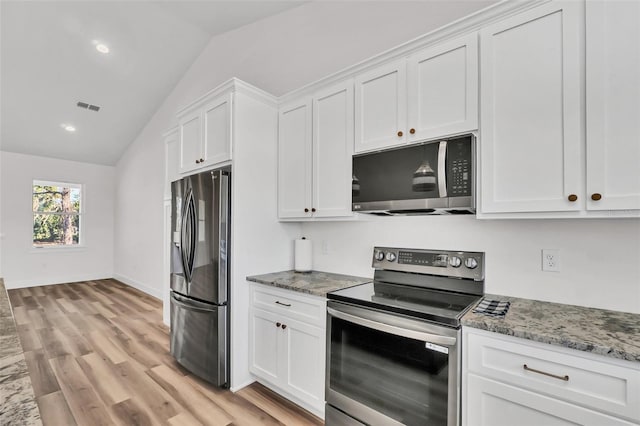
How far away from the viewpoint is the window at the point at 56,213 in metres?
6.22

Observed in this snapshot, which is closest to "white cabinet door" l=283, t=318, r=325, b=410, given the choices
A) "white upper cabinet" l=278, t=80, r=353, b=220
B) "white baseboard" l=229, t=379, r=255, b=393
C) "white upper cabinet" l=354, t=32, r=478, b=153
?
"white baseboard" l=229, t=379, r=255, b=393

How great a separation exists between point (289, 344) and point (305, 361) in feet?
0.57

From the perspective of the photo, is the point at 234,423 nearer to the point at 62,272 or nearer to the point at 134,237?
the point at 134,237

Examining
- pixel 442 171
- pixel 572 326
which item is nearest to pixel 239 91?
pixel 442 171

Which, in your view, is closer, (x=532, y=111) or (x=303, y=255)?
(x=532, y=111)

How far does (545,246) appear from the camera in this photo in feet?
5.62

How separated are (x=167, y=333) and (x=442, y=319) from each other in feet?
11.1

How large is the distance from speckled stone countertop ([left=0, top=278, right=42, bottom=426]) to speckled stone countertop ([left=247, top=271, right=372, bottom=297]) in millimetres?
1394

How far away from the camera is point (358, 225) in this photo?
98.6 inches

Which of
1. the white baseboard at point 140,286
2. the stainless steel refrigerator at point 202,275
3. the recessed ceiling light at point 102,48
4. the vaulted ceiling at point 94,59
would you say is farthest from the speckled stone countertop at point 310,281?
the recessed ceiling light at point 102,48

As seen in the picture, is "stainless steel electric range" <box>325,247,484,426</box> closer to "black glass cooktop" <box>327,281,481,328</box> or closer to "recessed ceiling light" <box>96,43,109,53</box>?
"black glass cooktop" <box>327,281,481,328</box>

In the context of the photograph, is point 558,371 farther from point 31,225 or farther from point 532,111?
point 31,225

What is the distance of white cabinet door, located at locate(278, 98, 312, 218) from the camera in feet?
8.08

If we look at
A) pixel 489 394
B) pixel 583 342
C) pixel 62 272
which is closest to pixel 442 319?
pixel 489 394
